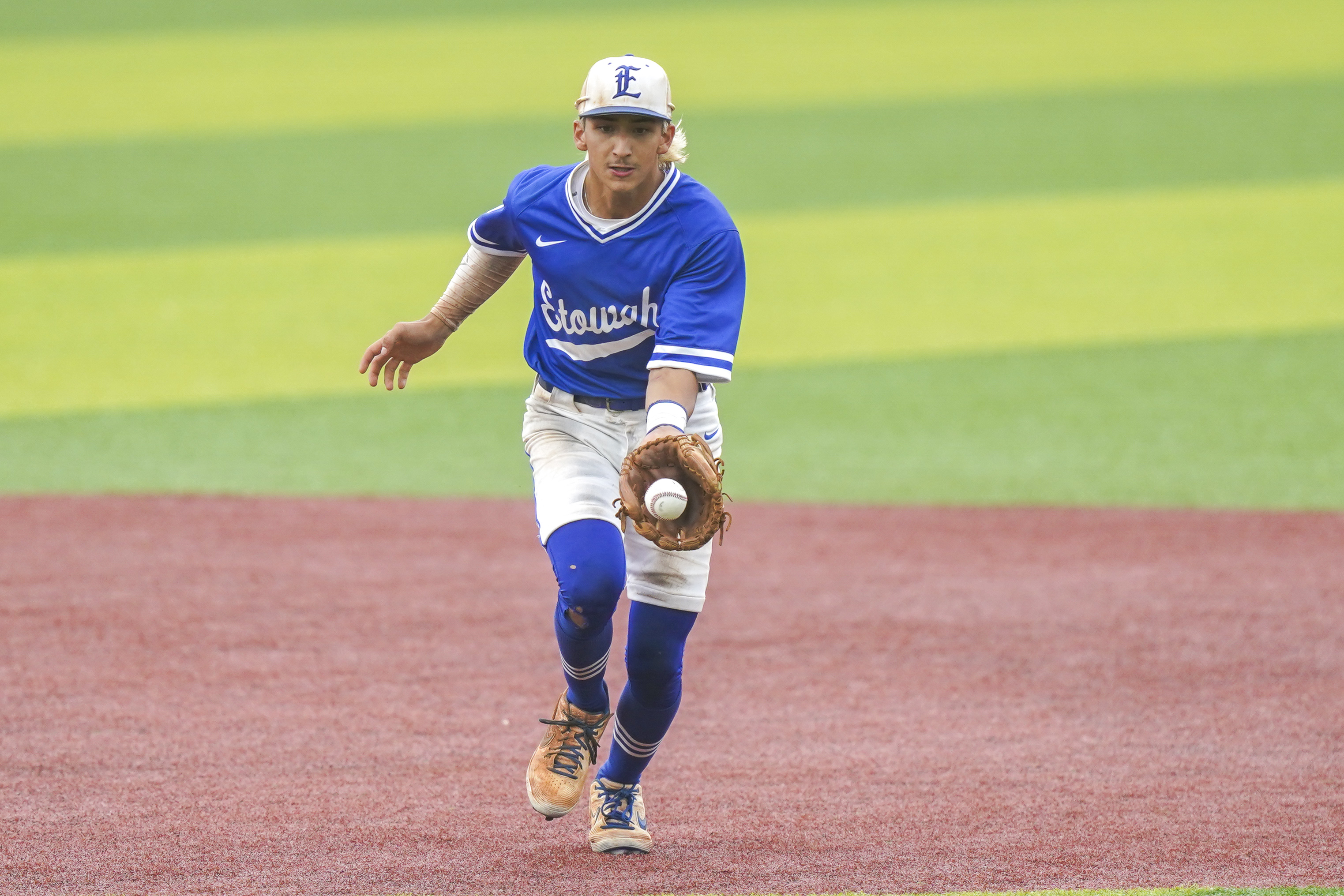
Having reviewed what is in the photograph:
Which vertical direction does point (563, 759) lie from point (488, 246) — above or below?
below

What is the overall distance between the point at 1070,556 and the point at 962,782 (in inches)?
112

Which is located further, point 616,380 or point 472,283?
point 472,283

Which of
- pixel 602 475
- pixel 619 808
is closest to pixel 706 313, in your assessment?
pixel 602 475

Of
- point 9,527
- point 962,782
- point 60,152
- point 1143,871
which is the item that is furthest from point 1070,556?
point 60,152

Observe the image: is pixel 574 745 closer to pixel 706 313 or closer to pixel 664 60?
pixel 706 313

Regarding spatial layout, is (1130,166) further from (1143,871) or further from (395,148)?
(1143,871)

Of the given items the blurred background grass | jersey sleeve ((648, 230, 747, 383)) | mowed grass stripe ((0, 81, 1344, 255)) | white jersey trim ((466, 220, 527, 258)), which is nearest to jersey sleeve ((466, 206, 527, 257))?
white jersey trim ((466, 220, 527, 258))

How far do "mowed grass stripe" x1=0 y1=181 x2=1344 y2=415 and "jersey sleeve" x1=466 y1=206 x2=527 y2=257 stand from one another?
6749 millimetres

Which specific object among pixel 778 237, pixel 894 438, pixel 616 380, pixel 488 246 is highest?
pixel 778 237

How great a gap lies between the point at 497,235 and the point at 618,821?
1.72 meters

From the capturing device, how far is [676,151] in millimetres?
4457

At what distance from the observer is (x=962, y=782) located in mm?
5199

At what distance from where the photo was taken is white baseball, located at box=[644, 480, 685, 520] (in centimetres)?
397

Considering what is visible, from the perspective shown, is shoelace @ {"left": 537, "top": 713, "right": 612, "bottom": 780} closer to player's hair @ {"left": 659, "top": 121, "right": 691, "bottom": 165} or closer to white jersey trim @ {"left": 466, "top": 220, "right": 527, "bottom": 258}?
white jersey trim @ {"left": 466, "top": 220, "right": 527, "bottom": 258}
